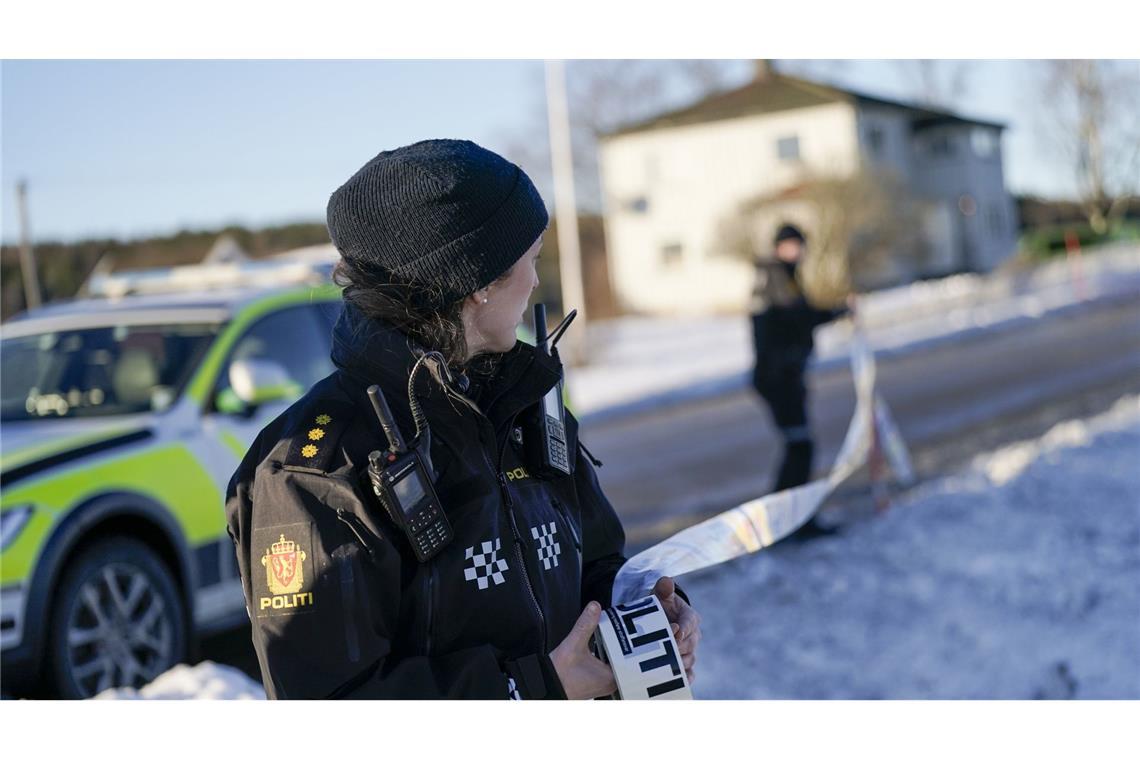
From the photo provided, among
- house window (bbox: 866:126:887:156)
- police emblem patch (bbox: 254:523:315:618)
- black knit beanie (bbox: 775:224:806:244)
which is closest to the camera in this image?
police emblem patch (bbox: 254:523:315:618)

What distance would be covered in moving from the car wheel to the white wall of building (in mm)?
27755

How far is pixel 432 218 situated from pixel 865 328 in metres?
22.5

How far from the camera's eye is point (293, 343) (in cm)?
603

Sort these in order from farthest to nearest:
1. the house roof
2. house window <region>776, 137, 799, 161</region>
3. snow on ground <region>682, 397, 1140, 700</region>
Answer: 1. house window <region>776, 137, 799, 161</region>
2. the house roof
3. snow on ground <region>682, 397, 1140, 700</region>

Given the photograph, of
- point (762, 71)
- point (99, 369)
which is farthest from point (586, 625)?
point (762, 71)

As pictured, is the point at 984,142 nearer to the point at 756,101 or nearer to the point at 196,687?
the point at 196,687

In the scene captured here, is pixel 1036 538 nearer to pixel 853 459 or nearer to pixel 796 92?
pixel 853 459

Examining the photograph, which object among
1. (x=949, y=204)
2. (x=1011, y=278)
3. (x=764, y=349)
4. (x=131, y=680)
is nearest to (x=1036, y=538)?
(x=764, y=349)

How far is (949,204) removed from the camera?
76.7 feet

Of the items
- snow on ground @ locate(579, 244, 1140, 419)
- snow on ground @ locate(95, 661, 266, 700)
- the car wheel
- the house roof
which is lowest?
snow on ground @ locate(579, 244, 1140, 419)

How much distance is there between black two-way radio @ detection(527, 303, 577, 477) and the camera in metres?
1.94

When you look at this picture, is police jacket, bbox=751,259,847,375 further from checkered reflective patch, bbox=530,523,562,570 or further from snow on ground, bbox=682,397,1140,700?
checkered reflective patch, bbox=530,523,562,570

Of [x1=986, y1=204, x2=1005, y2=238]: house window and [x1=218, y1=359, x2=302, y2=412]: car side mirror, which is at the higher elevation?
[x1=218, y1=359, x2=302, y2=412]: car side mirror

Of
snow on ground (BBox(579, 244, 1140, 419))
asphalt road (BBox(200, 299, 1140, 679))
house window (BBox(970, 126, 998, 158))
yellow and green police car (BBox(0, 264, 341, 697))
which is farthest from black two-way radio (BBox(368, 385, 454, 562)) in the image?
house window (BBox(970, 126, 998, 158))
